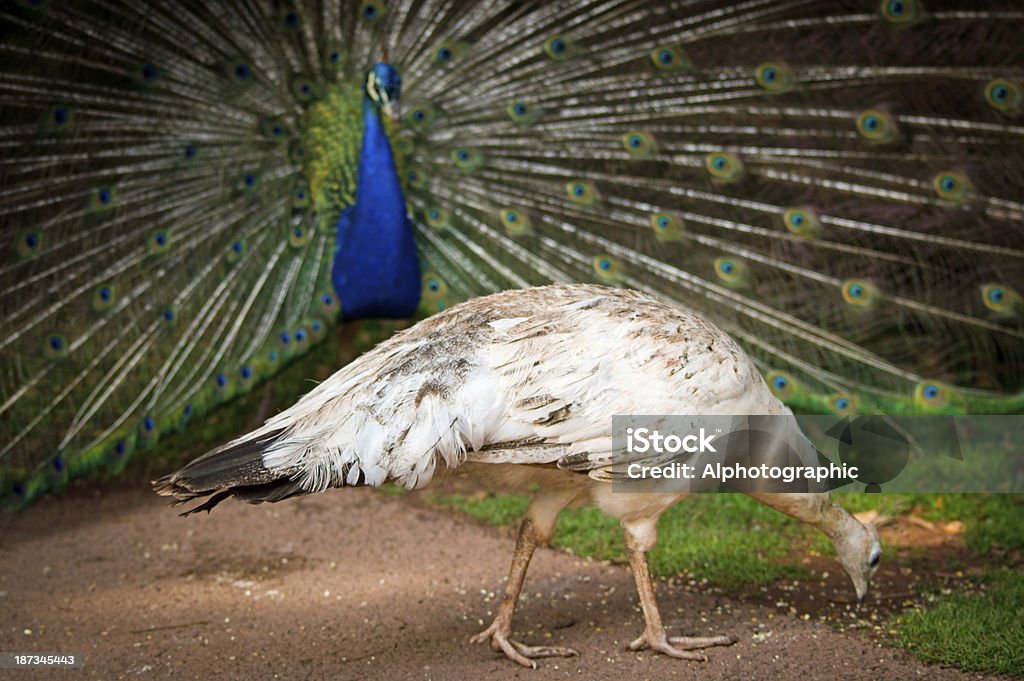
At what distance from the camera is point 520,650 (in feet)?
10.4

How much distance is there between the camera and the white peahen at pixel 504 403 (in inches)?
106

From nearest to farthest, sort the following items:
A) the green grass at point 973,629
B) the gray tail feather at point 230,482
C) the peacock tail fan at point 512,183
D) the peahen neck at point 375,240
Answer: the gray tail feather at point 230,482, the green grass at point 973,629, the peacock tail fan at point 512,183, the peahen neck at point 375,240

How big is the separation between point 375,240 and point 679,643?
2.37m

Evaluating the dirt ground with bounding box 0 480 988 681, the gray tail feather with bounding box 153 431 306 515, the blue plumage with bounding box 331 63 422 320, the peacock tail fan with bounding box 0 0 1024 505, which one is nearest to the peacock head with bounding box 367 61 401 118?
the blue plumage with bounding box 331 63 422 320

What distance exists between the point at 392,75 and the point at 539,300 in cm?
169

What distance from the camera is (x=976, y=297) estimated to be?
4.36 m

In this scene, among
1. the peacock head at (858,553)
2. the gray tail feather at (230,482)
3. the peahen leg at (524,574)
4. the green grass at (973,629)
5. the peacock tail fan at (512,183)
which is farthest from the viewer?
the peacock tail fan at (512,183)

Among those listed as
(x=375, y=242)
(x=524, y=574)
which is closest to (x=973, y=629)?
(x=524, y=574)

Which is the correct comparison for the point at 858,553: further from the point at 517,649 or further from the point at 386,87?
the point at 386,87

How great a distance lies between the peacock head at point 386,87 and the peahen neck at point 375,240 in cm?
18

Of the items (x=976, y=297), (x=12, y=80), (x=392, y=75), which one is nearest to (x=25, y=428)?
(x=12, y=80)

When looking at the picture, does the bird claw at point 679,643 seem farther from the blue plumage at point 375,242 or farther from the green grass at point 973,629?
the blue plumage at point 375,242

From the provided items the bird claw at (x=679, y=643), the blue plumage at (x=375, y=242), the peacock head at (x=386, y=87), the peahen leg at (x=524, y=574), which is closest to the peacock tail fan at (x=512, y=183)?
the blue plumage at (x=375, y=242)

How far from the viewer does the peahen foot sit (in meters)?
3.14
